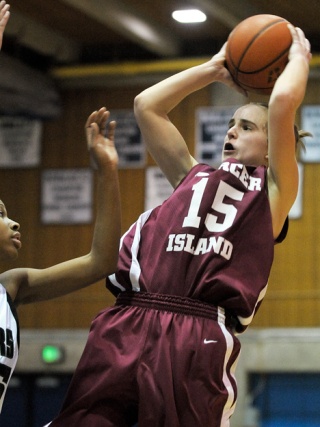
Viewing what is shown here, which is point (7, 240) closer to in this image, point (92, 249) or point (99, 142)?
point (92, 249)

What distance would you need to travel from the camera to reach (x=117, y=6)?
8.83 meters

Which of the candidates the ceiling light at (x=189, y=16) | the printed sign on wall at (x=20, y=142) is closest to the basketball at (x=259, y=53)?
the ceiling light at (x=189, y=16)

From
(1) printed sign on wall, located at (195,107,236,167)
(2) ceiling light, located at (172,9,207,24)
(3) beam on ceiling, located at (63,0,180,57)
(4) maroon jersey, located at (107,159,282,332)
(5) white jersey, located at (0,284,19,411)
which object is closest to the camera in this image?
(4) maroon jersey, located at (107,159,282,332)

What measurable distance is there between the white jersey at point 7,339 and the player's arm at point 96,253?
10 centimetres

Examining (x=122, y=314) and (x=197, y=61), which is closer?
(x=122, y=314)

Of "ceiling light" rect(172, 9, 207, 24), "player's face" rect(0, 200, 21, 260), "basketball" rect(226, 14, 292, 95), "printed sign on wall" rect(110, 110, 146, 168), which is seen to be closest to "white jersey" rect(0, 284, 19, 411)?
"player's face" rect(0, 200, 21, 260)

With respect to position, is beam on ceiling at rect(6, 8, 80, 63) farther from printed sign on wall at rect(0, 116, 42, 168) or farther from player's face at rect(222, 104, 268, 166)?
player's face at rect(222, 104, 268, 166)

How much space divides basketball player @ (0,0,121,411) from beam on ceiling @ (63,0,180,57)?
5.15m

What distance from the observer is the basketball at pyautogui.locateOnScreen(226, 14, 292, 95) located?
142 inches

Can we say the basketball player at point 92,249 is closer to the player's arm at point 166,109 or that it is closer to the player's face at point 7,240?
the player's face at point 7,240

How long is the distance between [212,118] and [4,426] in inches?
162

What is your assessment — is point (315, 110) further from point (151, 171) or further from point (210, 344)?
point (210, 344)

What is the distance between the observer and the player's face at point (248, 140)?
11.8ft

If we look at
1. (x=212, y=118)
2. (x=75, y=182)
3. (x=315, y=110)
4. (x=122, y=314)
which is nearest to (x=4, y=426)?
(x=75, y=182)
